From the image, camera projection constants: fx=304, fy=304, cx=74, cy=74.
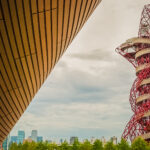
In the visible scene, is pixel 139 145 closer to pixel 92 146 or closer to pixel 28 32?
pixel 92 146

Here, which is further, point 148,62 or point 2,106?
point 148,62

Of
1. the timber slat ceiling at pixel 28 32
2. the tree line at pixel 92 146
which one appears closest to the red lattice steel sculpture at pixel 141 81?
the tree line at pixel 92 146

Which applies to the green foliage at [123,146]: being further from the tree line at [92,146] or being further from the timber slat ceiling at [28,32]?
the timber slat ceiling at [28,32]

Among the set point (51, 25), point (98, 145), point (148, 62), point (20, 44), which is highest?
point (148, 62)

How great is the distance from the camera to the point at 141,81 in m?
45.7

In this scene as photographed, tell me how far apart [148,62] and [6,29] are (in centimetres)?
3929

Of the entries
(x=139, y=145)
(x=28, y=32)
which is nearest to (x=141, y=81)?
(x=139, y=145)

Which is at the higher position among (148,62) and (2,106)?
(148,62)

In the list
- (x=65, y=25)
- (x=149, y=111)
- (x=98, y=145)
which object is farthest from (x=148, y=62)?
(x=65, y=25)

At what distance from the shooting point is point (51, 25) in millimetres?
12508

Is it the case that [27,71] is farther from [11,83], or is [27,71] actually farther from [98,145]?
[98,145]

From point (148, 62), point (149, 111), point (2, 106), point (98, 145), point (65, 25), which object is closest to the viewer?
point (65, 25)

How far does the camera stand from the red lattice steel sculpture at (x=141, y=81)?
44250 millimetres

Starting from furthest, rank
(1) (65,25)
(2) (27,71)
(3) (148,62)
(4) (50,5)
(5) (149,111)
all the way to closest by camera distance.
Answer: (3) (148,62)
(5) (149,111)
(2) (27,71)
(1) (65,25)
(4) (50,5)
